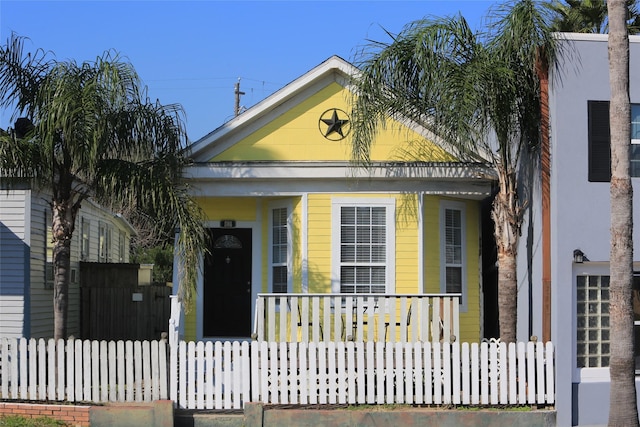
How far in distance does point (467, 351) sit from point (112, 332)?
9.85 m

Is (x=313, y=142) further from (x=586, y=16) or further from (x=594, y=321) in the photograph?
(x=586, y=16)

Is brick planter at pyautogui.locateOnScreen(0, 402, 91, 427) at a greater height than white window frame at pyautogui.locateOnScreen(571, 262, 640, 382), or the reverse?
white window frame at pyautogui.locateOnScreen(571, 262, 640, 382)

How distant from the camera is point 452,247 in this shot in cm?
1622

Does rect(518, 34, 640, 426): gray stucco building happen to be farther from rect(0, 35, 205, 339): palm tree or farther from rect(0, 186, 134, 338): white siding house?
rect(0, 186, 134, 338): white siding house

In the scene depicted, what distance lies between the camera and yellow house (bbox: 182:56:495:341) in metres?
15.4

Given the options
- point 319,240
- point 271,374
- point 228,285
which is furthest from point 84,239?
point 271,374

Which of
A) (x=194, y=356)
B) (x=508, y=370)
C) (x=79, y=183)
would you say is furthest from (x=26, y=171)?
(x=508, y=370)

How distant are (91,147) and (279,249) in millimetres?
4573

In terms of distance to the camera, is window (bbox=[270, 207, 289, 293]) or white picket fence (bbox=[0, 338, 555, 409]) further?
window (bbox=[270, 207, 289, 293])

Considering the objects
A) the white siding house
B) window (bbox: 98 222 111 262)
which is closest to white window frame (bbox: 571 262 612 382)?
the white siding house

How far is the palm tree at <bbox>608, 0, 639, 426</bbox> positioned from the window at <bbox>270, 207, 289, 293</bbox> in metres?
6.60

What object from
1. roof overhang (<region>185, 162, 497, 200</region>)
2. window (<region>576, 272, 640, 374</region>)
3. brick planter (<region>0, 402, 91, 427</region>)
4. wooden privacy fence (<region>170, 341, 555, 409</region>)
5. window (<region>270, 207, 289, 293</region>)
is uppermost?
roof overhang (<region>185, 162, 497, 200</region>)

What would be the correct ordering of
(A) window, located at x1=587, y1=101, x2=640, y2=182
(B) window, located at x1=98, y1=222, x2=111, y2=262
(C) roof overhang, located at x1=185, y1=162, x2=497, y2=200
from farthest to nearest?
1. (B) window, located at x1=98, y1=222, x2=111, y2=262
2. (C) roof overhang, located at x1=185, y1=162, x2=497, y2=200
3. (A) window, located at x1=587, y1=101, x2=640, y2=182

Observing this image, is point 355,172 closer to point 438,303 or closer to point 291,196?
point 291,196
